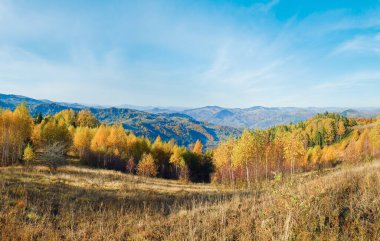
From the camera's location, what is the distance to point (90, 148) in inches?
2886

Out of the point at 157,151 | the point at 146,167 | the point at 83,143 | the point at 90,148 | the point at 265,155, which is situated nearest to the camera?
the point at 265,155

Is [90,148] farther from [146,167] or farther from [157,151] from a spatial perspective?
[157,151]

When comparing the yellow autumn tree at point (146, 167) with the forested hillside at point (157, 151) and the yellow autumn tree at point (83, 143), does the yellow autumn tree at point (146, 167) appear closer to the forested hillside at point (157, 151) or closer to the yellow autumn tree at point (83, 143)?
the forested hillside at point (157, 151)

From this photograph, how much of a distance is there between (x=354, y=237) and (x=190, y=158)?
292 ft

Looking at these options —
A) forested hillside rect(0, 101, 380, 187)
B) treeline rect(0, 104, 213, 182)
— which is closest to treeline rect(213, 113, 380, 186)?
forested hillside rect(0, 101, 380, 187)

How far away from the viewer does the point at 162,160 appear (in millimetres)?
89062

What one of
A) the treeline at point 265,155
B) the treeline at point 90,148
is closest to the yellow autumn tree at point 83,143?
the treeline at point 90,148

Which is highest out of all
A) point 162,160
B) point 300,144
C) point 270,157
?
point 300,144

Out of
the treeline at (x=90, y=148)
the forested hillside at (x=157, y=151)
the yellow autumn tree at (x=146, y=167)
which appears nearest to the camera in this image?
the forested hillside at (x=157, y=151)

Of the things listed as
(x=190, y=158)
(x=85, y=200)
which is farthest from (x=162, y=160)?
(x=85, y=200)

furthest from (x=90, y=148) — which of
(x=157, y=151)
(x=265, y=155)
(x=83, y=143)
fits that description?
(x=265, y=155)

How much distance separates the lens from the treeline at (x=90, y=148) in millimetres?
50656

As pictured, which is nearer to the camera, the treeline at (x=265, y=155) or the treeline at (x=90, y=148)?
the treeline at (x=265, y=155)

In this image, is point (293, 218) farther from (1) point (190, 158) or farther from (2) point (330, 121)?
(2) point (330, 121)
